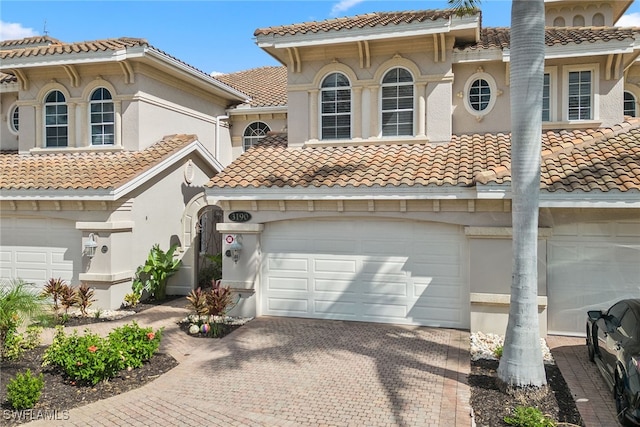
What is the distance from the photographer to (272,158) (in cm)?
1283

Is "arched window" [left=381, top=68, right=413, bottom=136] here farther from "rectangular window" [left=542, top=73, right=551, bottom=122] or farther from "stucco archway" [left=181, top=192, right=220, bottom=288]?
"stucco archway" [left=181, top=192, right=220, bottom=288]

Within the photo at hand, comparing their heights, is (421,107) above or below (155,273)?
above

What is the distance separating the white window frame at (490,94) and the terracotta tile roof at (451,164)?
67 centimetres

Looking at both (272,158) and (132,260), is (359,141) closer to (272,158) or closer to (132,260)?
(272,158)

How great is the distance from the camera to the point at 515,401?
663 cm

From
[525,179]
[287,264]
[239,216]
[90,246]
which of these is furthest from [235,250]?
[525,179]

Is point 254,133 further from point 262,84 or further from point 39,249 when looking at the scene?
point 39,249

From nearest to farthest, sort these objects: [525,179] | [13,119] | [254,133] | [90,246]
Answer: [525,179] < [90,246] < [13,119] < [254,133]

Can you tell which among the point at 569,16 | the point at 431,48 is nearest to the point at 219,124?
the point at 431,48

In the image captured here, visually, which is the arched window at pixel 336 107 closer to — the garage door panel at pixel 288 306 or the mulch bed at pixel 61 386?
the garage door panel at pixel 288 306

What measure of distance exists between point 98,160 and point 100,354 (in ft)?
28.6

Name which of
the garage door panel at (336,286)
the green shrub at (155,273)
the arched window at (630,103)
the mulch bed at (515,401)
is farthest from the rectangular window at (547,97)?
the green shrub at (155,273)

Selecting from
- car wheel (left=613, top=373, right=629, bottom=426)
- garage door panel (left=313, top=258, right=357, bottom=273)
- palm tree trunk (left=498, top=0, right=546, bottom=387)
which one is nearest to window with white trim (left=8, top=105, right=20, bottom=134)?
garage door panel (left=313, top=258, right=357, bottom=273)

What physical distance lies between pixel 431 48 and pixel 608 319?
809 cm
